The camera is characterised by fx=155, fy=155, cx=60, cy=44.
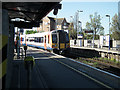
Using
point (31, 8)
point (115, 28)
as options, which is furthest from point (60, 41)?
point (115, 28)

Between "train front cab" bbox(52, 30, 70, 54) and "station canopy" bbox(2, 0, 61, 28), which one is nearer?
"station canopy" bbox(2, 0, 61, 28)

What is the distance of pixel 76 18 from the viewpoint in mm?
49156

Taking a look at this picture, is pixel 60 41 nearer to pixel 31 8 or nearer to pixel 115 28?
pixel 31 8

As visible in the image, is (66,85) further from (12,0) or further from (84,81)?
(12,0)

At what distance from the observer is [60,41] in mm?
19391

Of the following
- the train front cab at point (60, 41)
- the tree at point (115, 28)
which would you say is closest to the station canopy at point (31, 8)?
the train front cab at point (60, 41)

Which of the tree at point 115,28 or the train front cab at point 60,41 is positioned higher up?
the tree at point 115,28

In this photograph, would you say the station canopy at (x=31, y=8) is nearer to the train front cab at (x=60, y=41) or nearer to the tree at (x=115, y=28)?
the train front cab at (x=60, y=41)

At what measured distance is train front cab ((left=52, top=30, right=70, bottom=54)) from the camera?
19328 millimetres

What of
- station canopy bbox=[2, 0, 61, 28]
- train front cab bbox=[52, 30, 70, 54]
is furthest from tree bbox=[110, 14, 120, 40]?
station canopy bbox=[2, 0, 61, 28]

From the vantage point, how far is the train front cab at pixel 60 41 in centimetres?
1933

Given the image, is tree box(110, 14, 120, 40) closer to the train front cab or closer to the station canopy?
the train front cab

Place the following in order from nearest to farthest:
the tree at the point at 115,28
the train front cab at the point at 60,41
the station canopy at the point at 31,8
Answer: the station canopy at the point at 31,8 → the train front cab at the point at 60,41 → the tree at the point at 115,28

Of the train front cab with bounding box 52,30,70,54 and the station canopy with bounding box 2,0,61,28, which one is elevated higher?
the station canopy with bounding box 2,0,61,28
